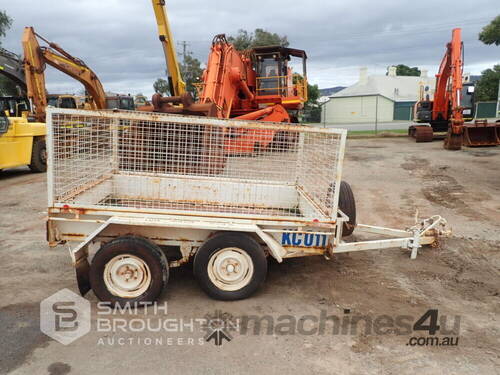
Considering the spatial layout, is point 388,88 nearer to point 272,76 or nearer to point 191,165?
point 272,76

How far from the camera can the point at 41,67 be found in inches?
465

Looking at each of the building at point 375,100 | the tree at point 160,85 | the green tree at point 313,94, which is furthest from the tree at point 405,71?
the tree at point 160,85

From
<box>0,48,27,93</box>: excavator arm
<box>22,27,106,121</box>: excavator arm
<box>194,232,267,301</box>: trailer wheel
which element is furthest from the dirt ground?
<box>0,48,27,93</box>: excavator arm

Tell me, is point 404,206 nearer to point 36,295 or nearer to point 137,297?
point 137,297

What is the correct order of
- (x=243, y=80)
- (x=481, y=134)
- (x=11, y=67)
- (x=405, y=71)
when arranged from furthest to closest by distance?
(x=405, y=71), (x=481, y=134), (x=11, y=67), (x=243, y=80)

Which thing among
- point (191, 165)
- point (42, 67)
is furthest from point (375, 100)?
point (191, 165)

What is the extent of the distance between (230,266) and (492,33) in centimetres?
4006

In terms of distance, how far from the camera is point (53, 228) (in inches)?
144

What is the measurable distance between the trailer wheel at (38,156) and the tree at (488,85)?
159ft

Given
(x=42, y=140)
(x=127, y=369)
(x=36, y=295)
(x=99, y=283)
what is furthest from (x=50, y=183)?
(x=42, y=140)

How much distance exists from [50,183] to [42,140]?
9.34 metres

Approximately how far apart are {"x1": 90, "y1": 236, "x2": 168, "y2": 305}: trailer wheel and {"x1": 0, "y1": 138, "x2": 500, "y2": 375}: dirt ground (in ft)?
0.78

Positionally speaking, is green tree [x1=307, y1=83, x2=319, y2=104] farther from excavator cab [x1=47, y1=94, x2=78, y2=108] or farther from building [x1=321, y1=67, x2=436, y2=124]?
excavator cab [x1=47, y1=94, x2=78, y2=108]

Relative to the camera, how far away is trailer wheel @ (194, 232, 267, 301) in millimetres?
3627
